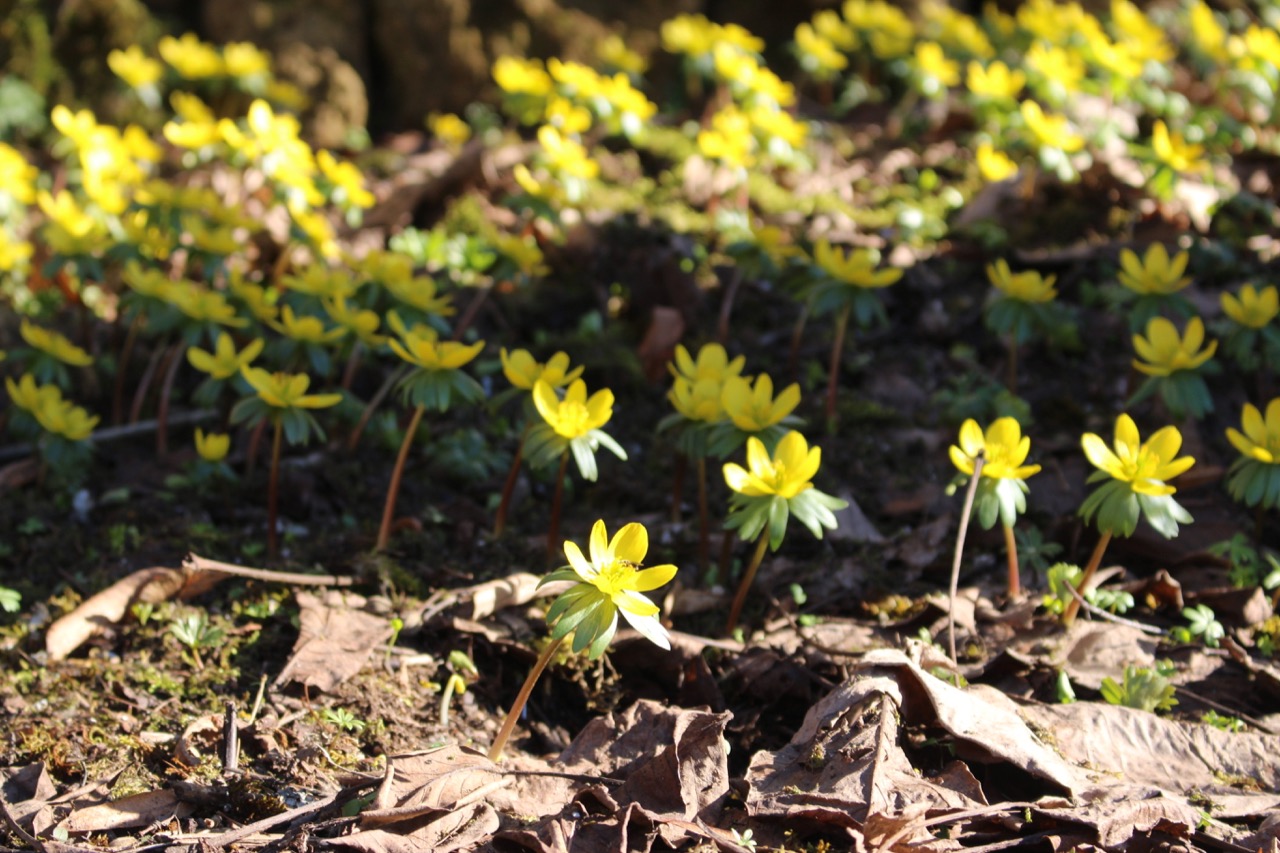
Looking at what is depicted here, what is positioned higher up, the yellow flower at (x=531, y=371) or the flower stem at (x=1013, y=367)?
the yellow flower at (x=531, y=371)

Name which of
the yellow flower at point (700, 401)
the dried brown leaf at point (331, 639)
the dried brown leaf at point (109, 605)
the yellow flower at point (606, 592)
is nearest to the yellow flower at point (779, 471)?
the yellow flower at point (700, 401)

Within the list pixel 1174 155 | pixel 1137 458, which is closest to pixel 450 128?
pixel 1174 155

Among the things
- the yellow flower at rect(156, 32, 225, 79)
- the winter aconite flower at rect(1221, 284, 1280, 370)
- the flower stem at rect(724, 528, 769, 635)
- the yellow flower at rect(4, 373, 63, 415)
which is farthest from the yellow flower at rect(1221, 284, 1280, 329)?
the yellow flower at rect(156, 32, 225, 79)

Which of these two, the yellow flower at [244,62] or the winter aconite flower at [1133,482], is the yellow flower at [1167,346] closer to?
the winter aconite flower at [1133,482]

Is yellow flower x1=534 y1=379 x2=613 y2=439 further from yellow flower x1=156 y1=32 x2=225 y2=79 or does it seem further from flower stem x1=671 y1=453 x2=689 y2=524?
yellow flower x1=156 y1=32 x2=225 y2=79

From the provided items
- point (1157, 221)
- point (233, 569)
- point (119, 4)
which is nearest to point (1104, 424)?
point (1157, 221)

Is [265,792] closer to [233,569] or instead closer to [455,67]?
[233,569]
